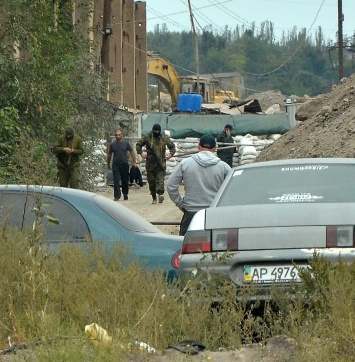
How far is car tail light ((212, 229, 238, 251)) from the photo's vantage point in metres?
8.34

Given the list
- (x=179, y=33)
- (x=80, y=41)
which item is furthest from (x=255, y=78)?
(x=80, y=41)

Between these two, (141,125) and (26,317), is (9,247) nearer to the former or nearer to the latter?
(26,317)

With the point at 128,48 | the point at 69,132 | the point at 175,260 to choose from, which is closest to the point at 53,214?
the point at 175,260

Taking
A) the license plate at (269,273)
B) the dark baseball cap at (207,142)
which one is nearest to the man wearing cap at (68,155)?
the dark baseball cap at (207,142)

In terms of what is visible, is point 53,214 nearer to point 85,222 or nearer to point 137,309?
point 85,222

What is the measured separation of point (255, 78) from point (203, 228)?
162 meters

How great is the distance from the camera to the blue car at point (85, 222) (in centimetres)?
968

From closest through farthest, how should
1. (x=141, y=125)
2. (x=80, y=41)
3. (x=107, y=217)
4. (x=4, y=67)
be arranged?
(x=107, y=217) → (x=4, y=67) → (x=80, y=41) → (x=141, y=125)

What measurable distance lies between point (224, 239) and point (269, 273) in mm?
414

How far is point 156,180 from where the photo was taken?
81.6 feet

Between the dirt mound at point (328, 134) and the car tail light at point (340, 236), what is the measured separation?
13.9 metres

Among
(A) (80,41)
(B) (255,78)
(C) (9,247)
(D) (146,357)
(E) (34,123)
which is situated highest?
(B) (255,78)

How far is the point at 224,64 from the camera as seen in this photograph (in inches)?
6516

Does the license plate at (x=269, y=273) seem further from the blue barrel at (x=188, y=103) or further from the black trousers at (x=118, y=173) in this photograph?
the blue barrel at (x=188, y=103)
